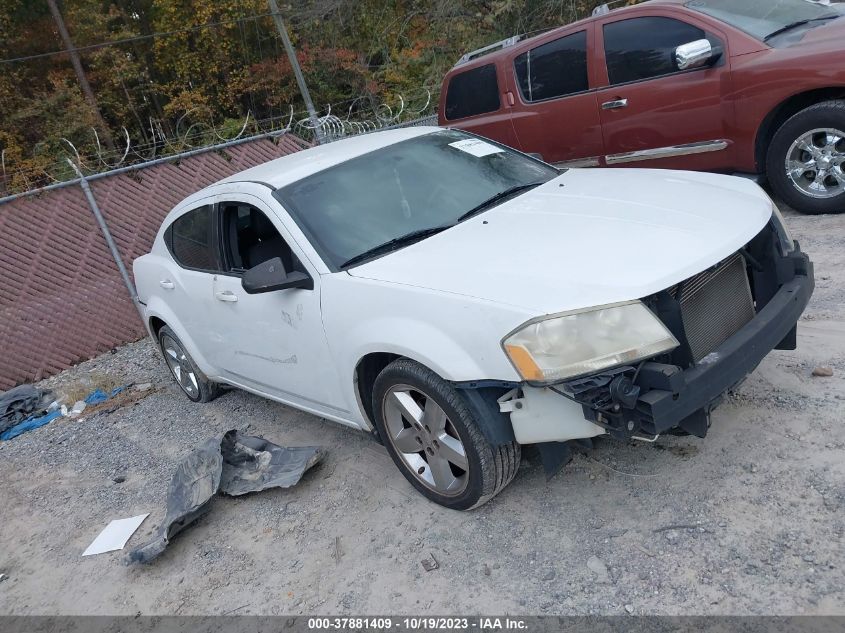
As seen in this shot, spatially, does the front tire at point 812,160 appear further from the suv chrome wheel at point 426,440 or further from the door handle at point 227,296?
the door handle at point 227,296

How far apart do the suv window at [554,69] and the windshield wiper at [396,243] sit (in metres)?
3.79

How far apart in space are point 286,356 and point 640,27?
448cm

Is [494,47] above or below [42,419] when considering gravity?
above

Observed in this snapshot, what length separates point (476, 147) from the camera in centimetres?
439

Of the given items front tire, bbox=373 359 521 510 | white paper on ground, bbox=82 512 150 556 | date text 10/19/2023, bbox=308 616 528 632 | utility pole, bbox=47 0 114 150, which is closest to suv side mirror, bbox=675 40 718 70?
front tire, bbox=373 359 521 510

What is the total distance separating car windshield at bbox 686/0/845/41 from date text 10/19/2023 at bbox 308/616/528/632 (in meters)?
5.07

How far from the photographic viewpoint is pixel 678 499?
3.00 metres

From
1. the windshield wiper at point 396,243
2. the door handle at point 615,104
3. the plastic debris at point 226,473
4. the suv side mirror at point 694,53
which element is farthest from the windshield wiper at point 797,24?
the plastic debris at point 226,473

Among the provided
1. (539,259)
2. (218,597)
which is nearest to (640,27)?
(539,259)

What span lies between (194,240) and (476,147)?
1.93 metres

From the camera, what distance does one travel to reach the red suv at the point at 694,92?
5.34 m

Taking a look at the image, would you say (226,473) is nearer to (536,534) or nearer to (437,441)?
(437,441)

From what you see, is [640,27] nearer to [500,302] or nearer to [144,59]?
[500,302]

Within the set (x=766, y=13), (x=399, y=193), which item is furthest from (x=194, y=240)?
(x=766, y=13)
